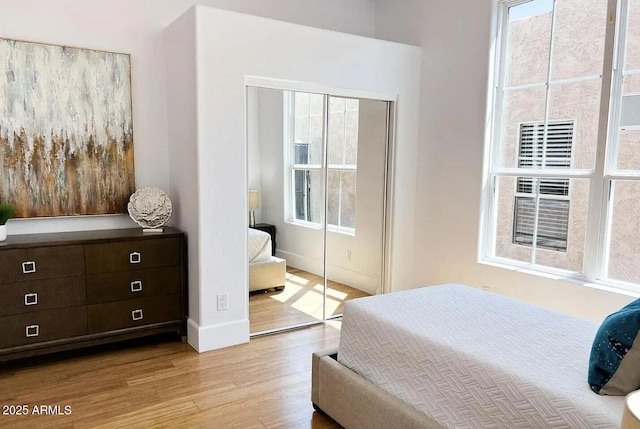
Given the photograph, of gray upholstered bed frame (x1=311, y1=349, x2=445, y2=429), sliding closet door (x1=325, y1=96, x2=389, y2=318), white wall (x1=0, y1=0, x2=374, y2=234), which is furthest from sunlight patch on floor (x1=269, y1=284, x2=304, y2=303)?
gray upholstered bed frame (x1=311, y1=349, x2=445, y2=429)

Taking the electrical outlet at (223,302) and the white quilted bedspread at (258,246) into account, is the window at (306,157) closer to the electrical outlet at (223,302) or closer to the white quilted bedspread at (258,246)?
the white quilted bedspread at (258,246)

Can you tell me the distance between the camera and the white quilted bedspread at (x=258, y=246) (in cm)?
364

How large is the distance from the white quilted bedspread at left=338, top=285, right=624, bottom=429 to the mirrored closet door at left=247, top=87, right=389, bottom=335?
4.82ft

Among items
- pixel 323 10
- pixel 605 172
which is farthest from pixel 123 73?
pixel 605 172

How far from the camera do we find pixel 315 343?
354 cm

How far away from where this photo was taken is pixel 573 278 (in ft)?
10.8

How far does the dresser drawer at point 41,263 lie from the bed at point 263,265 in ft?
3.97

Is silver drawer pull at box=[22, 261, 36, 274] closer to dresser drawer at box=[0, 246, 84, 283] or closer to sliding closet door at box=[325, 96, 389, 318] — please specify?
dresser drawer at box=[0, 246, 84, 283]

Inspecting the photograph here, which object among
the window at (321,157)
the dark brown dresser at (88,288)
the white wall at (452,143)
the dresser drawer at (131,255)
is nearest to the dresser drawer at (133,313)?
the dark brown dresser at (88,288)

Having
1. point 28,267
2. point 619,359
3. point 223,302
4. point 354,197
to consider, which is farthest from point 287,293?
point 619,359

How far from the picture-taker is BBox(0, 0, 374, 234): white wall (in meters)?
3.24

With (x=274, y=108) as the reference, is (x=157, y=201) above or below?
below

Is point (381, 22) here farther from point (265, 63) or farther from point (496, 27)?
point (265, 63)

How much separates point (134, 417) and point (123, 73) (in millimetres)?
2486
